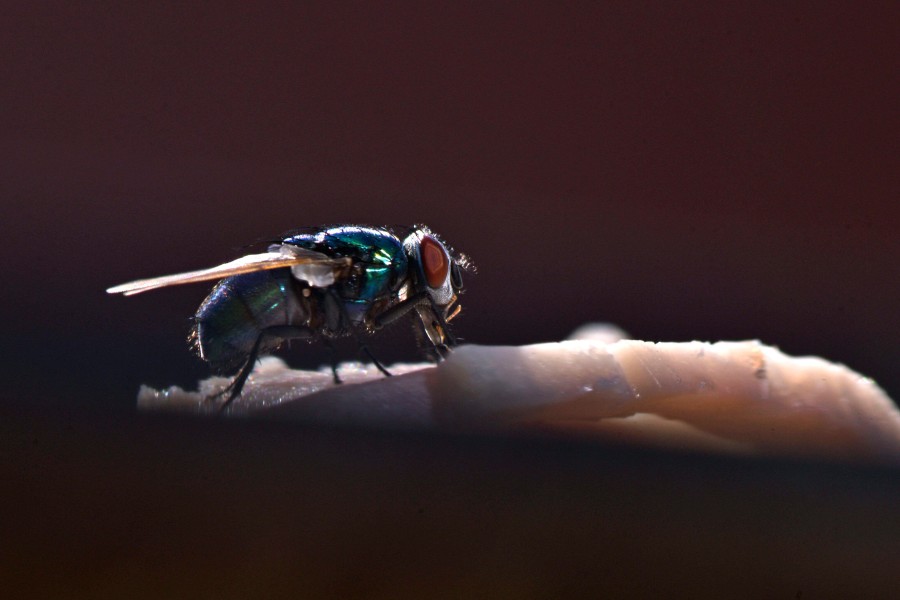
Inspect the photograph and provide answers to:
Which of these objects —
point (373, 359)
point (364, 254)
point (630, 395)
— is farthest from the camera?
point (364, 254)

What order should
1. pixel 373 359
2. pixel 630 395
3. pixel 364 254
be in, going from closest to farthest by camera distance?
pixel 630 395
pixel 373 359
pixel 364 254

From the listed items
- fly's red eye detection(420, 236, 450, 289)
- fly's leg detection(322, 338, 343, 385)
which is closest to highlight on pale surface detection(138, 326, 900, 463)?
fly's leg detection(322, 338, 343, 385)

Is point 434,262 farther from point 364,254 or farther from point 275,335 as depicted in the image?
point 275,335

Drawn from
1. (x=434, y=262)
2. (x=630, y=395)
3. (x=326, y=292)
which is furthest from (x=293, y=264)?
(x=630, y=395)

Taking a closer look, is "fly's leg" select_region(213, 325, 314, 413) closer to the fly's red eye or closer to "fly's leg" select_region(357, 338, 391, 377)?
"fly's leg" select_region(357, 338, 391, 377)

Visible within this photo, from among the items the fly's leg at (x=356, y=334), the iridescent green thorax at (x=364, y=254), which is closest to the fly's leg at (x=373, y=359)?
the fly's leg at (x=356, y=334)

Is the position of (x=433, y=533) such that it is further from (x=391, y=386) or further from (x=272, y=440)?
(x=391, y=386)

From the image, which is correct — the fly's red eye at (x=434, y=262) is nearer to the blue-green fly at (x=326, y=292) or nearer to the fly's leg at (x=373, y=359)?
the blue-green fly at (x=326, y=292)
